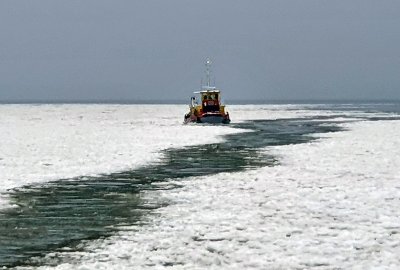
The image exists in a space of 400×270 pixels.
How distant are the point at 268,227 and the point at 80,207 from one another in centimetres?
439

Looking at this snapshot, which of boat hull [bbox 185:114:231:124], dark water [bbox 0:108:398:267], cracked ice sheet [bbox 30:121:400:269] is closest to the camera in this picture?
cracked ice sheet [bbox 30:121:400:269]

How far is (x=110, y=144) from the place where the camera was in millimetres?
27938

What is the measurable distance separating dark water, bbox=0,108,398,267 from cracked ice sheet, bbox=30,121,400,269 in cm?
54

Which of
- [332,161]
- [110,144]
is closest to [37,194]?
[332,161]

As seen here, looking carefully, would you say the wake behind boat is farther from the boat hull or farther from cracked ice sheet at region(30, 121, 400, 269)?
cracked ice sheet at region(30, 121, 400, 269)

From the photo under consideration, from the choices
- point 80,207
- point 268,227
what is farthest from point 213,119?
point 268,227

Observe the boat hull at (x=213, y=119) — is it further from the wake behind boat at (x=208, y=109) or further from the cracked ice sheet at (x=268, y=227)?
the cracked ice sheet at (x=268, y=227)

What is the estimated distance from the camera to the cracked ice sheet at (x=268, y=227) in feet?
25.7

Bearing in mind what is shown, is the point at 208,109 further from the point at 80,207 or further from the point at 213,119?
the point at 80,207

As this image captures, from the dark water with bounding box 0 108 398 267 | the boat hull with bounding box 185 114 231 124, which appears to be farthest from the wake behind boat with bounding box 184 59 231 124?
the dark water with bounding box 0 108 398 267

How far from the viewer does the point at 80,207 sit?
1212 cm

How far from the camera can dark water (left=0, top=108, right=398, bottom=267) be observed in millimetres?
9016

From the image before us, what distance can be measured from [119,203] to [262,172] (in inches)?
249

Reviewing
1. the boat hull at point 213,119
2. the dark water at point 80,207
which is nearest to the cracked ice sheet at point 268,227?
the dark water at point 80,207
